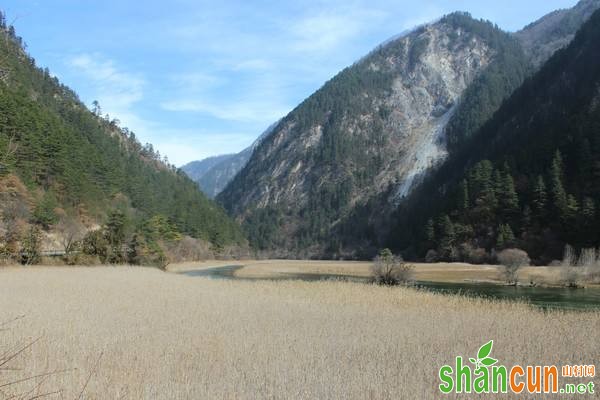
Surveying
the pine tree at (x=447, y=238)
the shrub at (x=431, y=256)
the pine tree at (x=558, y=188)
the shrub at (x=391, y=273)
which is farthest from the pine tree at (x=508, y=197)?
the shrub at (x=391, y=273)

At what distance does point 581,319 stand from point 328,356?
14337 mm

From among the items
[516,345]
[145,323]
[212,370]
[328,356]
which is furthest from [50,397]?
[516,345]

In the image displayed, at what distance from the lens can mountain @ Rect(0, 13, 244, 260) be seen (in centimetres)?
6267

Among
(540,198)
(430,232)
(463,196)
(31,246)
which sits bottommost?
(31,246)

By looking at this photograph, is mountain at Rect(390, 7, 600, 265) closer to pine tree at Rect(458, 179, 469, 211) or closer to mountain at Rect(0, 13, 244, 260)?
pine tree at Rect(458, 179, 469, 211)

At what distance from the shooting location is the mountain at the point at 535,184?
303 ft

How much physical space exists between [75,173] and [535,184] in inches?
3592

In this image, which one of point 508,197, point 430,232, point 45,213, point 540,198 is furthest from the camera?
point 430,232

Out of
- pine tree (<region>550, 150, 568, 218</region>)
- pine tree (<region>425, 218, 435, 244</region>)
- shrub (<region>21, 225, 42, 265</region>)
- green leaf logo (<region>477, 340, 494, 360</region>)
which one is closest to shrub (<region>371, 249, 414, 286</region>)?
green leaf logo (<region>477, 340, 494, 360</region>)

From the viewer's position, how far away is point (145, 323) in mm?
20156

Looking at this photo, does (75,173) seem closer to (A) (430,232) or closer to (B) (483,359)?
(A) (430,232)

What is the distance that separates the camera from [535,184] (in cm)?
10081

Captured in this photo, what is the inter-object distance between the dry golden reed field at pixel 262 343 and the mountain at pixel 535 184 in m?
73.7

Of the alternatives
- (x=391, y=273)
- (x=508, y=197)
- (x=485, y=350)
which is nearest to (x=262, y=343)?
(x=485, y=350)
